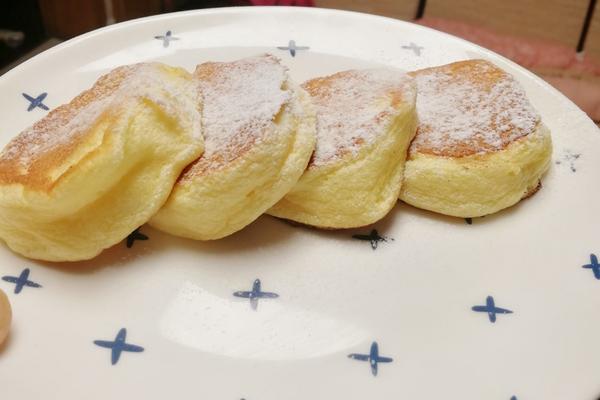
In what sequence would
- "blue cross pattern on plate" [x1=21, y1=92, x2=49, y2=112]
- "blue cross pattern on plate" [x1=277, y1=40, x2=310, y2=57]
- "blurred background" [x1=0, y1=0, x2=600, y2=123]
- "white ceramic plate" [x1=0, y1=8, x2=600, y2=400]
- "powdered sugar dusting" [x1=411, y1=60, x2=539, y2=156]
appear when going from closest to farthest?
"white ceramic plate" [x1=0, y1=8, x2=600, y2=400] → "powdered sugar dusting" [x1=411, y1=60, x2=539, y2=156] → "blue cross pattern on plate" [x1=21, y1=92, x2=49, y2=112] → "blue cross pattern on plate" [x1=277, y1=40, x2=310, y2=57] → "blurred background" [x1=0, y1=0, x2=600, y2=123]

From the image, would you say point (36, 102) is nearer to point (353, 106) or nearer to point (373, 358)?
point (353, 106)

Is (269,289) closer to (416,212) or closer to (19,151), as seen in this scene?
(416,212)

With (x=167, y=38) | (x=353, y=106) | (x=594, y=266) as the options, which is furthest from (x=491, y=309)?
(x=167, y=38)

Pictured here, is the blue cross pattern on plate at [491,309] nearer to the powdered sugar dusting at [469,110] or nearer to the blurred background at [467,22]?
the powdered sugar dusting at [469,110]

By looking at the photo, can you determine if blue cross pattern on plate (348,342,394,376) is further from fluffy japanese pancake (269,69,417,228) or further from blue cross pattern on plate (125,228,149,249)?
blue cross pattern on plate (125,228,149,249)

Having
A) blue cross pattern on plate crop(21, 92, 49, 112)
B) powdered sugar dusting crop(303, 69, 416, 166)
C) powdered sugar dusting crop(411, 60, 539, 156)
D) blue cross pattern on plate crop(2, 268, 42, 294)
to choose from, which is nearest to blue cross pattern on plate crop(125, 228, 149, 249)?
blue cross pattern on plate crop(2, 268, 42, 294)

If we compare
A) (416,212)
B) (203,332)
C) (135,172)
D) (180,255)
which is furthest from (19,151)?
(416,212)

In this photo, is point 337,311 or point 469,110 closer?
point 337,311
